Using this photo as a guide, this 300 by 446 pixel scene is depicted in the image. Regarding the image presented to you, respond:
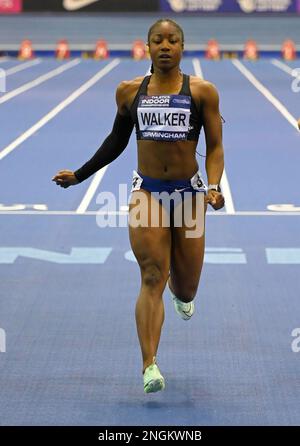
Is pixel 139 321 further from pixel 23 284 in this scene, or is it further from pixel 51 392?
pixel 23 284

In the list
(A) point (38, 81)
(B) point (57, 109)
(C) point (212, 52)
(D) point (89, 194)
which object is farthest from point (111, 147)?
(C) point (212, 52)

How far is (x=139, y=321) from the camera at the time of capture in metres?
6.70

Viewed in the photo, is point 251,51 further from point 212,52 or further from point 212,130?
point 212,130

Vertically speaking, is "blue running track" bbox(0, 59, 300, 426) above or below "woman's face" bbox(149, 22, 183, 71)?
below

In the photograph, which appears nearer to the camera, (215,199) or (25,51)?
(215,199)

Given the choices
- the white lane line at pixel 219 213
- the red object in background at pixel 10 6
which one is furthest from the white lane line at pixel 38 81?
the white lane line at pixel 219 213

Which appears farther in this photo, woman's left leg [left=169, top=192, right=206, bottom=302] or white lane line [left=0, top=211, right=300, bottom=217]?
white lane line [left=0, top=211, right=300, bottom=217]

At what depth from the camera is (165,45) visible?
6.59 meters

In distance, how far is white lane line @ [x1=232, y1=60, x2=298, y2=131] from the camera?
1920 centimetres

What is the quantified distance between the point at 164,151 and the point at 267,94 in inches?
626

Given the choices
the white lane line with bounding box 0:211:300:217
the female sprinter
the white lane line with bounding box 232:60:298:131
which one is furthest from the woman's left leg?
the white lane line with bounding box 232:60:298:131

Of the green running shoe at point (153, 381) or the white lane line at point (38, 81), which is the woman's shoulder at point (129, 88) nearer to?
the green running shoe at point (153, 381)

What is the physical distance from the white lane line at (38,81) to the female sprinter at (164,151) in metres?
14.9

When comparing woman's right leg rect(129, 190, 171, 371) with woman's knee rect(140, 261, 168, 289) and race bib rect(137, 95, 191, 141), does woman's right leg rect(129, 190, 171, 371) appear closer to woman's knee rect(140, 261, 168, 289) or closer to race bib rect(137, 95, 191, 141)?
woman's knee rect(140, 261, 168, 289)
